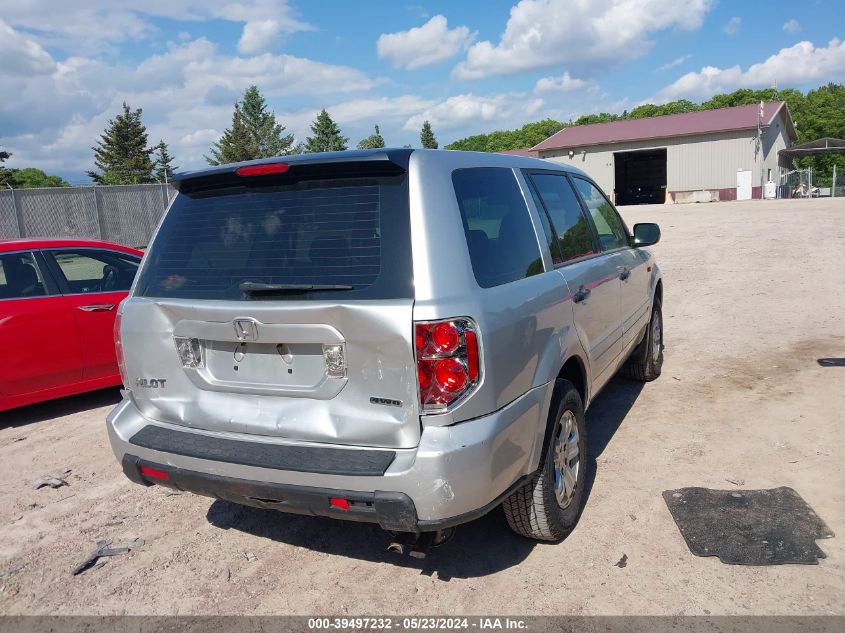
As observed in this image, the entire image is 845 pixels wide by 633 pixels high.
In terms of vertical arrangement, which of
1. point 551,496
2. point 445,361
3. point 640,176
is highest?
point 640,176

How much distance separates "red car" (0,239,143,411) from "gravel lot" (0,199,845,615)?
36 centimetres

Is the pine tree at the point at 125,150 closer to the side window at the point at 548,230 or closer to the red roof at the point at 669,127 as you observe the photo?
the red roof at the point at 669,127

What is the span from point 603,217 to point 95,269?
15.4 ft

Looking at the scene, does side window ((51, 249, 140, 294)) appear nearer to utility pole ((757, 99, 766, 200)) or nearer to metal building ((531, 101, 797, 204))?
metal building ((531, 101, 797, 204))

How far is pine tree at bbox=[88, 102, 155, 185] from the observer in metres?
68.2

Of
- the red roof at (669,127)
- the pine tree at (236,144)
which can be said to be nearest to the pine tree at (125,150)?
the pine tree at (236,144)

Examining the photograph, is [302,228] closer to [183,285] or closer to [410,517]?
[183,285]

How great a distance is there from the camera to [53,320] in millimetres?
5633

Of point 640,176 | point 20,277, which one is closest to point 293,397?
point 20,277

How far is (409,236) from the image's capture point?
2639 millimetres

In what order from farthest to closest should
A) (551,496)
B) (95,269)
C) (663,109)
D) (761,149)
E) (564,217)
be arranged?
1. (663,109)
2. (761,149)
3. (95,269)
4. (564,217)
5. (551,496)

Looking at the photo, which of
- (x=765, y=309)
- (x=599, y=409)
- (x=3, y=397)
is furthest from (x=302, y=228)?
(x=765, y=309)

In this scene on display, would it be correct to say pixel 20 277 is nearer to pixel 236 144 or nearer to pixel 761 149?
pixel 761 149

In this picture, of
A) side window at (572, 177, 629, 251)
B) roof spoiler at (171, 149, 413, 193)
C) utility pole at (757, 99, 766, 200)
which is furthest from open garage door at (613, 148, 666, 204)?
roof spoiler at (171, 149, 413, 193)
